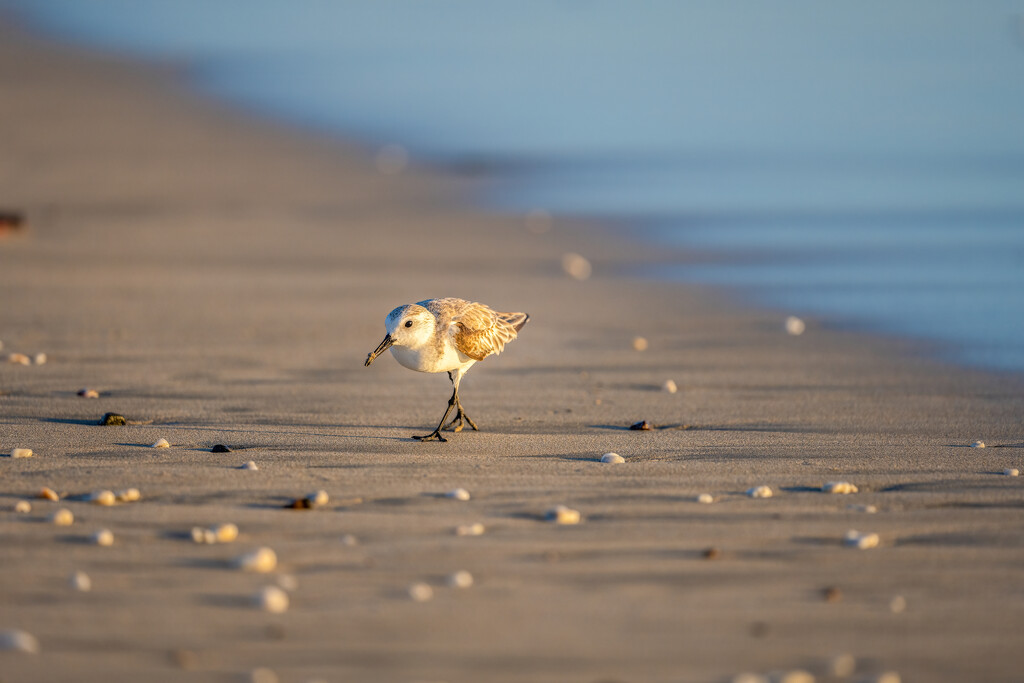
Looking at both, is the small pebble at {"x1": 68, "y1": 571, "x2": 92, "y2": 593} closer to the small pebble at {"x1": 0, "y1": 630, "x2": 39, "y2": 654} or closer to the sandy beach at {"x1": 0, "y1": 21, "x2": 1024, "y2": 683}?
the sandy beach at {"x1": 0, "y1": 21, "x2": 1024, "y2": 683}

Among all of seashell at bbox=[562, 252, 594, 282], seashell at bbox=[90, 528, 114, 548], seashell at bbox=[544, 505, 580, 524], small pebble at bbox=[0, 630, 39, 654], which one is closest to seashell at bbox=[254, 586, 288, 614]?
small pebble at bbox=[0, 630, 39, 654]

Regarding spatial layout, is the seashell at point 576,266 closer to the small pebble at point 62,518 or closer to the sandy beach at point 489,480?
→ the sandy beach at point 489,480

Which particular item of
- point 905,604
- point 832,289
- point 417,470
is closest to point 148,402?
point 417,470

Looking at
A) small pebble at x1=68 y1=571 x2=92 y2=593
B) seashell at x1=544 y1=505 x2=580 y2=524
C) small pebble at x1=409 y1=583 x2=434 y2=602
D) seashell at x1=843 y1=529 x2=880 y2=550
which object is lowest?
small pebble at x1=68 y1=571 x2=92 y2=593

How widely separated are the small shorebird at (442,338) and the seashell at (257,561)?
2336 mm

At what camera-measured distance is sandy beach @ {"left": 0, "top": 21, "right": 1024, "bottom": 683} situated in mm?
4770

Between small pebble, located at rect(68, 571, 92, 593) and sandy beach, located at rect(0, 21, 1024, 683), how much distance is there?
0.03 metres

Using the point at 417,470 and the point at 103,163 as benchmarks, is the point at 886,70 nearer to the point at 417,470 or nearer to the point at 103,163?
the point at 103,163

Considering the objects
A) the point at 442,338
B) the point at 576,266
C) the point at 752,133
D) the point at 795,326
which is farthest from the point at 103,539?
the point at 752,133

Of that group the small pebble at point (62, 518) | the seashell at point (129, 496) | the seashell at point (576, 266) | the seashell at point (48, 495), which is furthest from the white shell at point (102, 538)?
the seashell at point (576, 266)

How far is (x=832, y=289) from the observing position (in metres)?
13.0

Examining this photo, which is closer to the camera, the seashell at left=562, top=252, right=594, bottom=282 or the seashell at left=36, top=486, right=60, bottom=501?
the seashell at left=36, top=486, right=60, bottom=501

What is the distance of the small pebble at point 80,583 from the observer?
5164 mm

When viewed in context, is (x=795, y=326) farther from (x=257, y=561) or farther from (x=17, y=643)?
(x=17, y=643)
